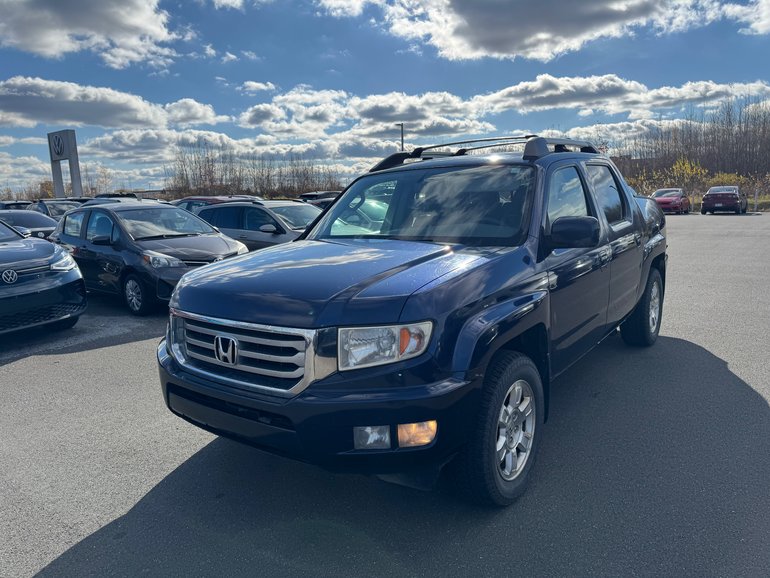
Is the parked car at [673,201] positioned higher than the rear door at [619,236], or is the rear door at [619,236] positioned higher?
the rear door at [619,236]

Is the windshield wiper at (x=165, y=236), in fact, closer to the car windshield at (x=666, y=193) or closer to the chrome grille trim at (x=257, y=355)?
the chrome grille trim at (x=257, y=355)

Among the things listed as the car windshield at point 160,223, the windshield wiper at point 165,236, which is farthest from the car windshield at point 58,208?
the windshield wiper at point 165,236

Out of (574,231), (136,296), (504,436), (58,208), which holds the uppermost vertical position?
(574,231)

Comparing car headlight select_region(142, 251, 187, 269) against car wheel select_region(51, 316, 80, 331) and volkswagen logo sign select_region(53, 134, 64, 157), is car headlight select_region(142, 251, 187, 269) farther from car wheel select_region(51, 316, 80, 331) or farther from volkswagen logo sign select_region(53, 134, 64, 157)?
volkswagen logo sign select_region(53, 134, 64, 157)

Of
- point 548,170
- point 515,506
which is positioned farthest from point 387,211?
point 515,506

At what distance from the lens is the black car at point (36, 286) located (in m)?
6.42

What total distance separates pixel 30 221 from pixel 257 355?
1516 centimetres

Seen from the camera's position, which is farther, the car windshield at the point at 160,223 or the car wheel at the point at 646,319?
the car windshield at the point at 160,223

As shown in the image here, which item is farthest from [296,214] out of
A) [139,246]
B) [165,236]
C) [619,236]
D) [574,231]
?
[574,231]

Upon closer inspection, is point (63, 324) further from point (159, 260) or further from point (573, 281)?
point (573, 281)

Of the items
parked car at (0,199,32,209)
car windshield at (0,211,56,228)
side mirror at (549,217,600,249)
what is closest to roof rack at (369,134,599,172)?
side mirror at (549,217,600,249)

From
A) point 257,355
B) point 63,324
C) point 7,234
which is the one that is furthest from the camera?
point 7,234

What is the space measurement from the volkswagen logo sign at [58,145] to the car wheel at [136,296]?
120ft

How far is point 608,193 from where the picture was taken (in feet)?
16.1
